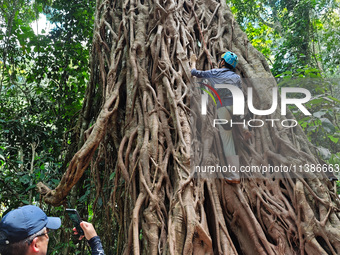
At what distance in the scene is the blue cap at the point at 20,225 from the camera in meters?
1.25

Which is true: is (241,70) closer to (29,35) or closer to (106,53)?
(106,53)

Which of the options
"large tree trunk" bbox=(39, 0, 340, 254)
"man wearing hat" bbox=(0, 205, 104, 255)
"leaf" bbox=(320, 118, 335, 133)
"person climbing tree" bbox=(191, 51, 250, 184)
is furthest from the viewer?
"leaf" bbox=(320, 118, 335, 133)

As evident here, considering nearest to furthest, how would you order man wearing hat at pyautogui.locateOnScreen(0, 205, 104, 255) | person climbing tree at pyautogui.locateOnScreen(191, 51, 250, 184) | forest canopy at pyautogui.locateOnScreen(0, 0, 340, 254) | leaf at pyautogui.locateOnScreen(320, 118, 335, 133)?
→ man wearing hat at pyautogui.locateOnScreen(0, 205, 104, 255) → person climbing tree at pyautogui.locateOnScreen(191, 51, 250, 184) → forest canopy at pyautogui.locateOnScreen(0, 0, 340, 254) → leaf at pyautogui.locateOnScreen(320, 118, 335, 133)

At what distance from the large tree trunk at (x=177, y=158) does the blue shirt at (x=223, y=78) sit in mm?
249

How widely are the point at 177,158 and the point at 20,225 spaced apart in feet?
5.20

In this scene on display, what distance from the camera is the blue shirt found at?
3.06 metres

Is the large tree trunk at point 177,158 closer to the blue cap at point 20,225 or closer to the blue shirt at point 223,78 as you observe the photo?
the blue shirt at point 223,78

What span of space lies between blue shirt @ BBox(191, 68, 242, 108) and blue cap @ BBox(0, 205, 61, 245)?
2134 mm

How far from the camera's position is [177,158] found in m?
2.70

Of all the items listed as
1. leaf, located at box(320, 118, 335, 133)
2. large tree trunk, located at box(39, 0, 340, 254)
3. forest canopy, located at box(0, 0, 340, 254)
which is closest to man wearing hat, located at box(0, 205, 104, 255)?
large tree trunk, located at box(39, 0, 340, 254)

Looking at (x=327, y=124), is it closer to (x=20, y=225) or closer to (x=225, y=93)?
Answer: (x=225, y=93)

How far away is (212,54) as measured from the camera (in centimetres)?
367

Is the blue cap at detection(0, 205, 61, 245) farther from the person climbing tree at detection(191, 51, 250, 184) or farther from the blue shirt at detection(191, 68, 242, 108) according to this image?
the blue shirt at detection(191, 68, 242, 108)

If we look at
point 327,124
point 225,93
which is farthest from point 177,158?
point 327,124
